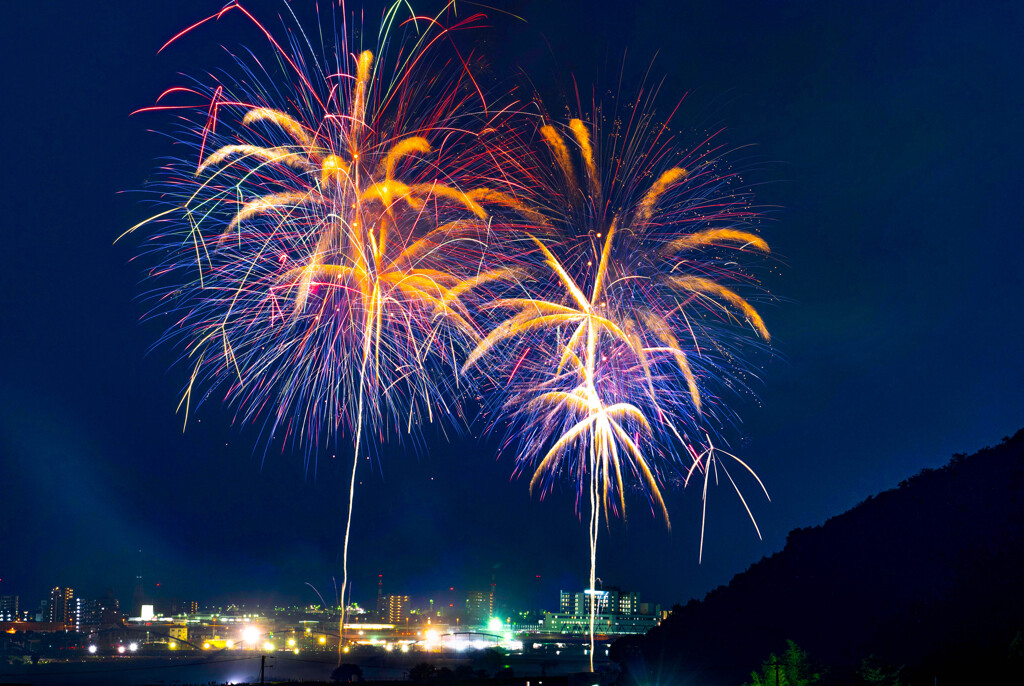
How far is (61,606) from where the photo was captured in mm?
170125

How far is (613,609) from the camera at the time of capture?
6152 inches

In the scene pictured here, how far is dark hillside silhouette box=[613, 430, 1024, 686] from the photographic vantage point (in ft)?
104

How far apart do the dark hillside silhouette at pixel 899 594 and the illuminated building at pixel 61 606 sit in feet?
522

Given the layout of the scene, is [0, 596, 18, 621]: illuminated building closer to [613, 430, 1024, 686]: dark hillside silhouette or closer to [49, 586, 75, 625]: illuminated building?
[49, 586, 75, 625]: illuminated building

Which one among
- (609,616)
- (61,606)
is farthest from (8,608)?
(609,616)

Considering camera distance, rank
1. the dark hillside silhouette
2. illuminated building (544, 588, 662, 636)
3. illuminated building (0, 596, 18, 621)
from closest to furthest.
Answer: the dark hillside silhouette, illuminated building (544, 588, 662, 636), illuminated building (0, 596, 18, 621)

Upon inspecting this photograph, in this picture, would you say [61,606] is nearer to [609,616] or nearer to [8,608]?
[8,608]

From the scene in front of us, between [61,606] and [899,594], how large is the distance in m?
178

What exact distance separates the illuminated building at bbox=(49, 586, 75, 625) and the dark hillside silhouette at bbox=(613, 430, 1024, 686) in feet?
522

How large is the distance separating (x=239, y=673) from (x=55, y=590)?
9391 cm

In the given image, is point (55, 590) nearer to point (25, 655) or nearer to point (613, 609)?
point (25, 655)

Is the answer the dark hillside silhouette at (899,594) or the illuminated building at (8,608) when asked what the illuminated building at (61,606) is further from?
the dark hillside silhouette at (899,594)

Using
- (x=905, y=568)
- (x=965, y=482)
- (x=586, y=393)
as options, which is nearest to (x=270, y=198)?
(x=586, y=393)

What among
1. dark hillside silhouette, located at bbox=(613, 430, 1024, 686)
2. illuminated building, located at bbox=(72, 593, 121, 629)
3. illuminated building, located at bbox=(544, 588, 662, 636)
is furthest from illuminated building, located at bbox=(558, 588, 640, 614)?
dark hillside silhouette, located at bbox=(613, 430, 1024, 686)
